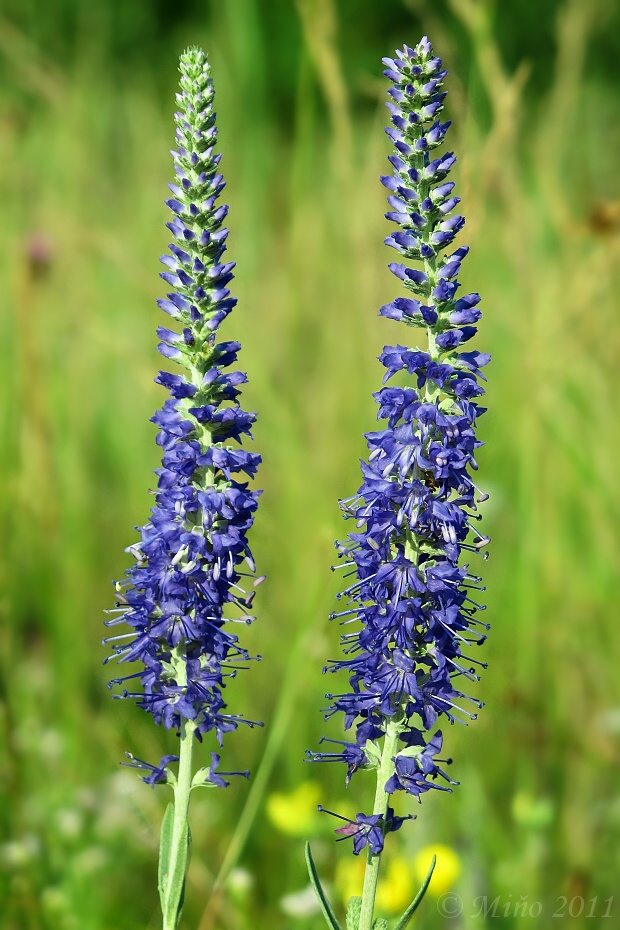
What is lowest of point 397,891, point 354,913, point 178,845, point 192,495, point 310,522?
point 397,891

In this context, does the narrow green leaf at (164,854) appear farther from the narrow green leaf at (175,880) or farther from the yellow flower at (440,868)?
the yellow flower at (440,868)

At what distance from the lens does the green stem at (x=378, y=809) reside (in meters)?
2.21

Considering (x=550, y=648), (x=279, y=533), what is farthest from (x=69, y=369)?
(x=550, y=648)

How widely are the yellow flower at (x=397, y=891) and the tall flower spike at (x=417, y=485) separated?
1481 mm

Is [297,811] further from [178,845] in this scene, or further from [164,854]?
[178,845]

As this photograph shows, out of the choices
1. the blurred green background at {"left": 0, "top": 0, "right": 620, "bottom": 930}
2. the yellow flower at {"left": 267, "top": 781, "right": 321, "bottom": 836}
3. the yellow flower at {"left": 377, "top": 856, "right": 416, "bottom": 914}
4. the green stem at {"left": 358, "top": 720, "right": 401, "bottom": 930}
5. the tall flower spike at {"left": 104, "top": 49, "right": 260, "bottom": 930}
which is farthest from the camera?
the blurred green background at {"left": 0, "top": 0, "right": 620, "bottom": 930}

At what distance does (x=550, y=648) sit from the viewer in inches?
211

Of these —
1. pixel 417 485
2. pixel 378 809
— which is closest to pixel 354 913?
pixel 378 809

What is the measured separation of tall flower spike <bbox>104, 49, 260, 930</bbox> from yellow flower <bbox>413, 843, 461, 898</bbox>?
1.56 meters

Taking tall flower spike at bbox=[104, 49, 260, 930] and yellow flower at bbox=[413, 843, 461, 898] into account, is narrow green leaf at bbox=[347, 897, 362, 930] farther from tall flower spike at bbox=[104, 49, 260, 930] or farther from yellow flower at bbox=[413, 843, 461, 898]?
yellow flower at bbox=[413, 843, 461, 898]

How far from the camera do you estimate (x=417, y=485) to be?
227cm

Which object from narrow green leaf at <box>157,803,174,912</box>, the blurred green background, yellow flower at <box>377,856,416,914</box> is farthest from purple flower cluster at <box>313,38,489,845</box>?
yellow flower at <box>377,856,416,914</box>

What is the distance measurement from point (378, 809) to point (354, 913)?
266 millimetres

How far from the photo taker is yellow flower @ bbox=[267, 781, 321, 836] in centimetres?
393
